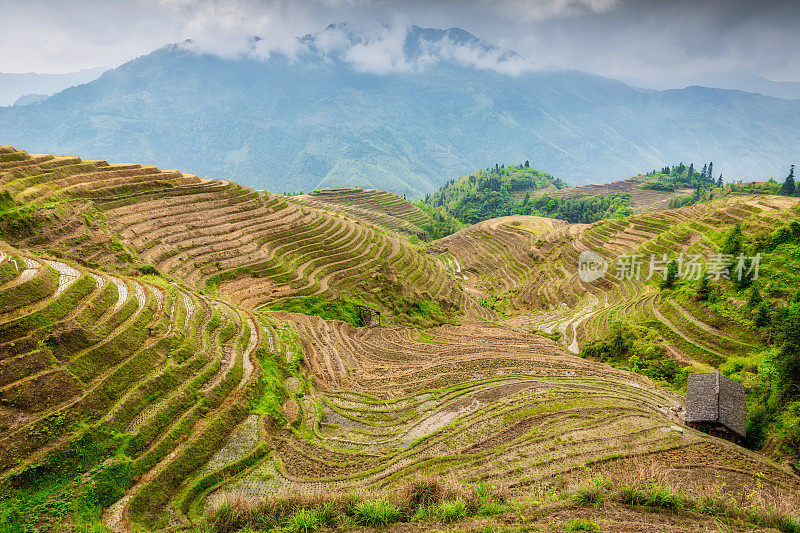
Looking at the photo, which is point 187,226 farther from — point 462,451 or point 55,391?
point 462,451

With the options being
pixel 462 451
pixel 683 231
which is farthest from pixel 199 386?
pixel 683 231

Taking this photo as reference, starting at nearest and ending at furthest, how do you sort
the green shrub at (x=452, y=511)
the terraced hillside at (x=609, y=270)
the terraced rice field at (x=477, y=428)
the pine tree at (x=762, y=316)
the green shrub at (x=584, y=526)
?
the green shrub at (x=584, y=526), the green shrub at (x=452, y=511), the terraced rice field at (x=477, y=428), the pine tree at (x=762, y=316), the terraced hillside at (x=609, y=270)

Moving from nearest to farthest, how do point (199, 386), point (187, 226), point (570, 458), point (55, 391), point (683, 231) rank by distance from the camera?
point (55, 391) → point (570, 458) → point (199, 386) → point (187, 226) → point (683, 231)

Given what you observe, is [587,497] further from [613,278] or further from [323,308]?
[613,278]

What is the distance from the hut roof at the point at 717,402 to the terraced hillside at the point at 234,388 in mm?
1057

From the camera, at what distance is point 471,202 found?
137 m

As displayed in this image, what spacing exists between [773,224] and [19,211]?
53.6 meters

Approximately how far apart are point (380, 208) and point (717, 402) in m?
88.6

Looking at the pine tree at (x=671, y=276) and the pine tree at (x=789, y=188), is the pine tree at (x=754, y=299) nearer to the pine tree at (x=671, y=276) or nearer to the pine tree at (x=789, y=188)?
the pine tree at (x=671, y=276)

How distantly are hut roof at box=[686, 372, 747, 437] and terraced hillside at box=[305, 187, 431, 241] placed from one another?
69642 mm

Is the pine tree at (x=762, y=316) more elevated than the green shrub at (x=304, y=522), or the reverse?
the pine tree at (x=762, y=316)

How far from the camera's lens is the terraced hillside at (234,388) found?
11164mm

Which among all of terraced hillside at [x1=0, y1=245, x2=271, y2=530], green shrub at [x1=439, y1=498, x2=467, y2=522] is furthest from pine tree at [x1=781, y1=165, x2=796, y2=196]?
terraced hillside at [x1=0, y1=245, x2=271, y2=530]

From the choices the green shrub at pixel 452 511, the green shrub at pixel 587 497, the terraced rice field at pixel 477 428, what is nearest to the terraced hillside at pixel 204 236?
the terraced rice field at pixel 477 428
